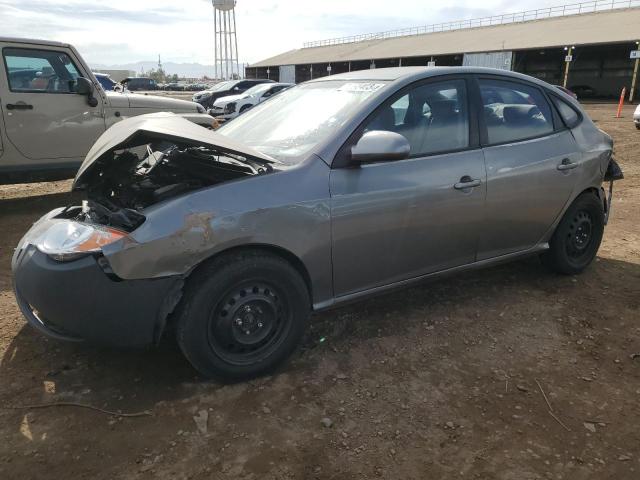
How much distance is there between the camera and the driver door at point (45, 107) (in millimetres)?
6160

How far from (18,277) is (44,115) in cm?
448

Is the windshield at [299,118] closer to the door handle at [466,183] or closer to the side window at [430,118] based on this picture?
the side window at [430,118]

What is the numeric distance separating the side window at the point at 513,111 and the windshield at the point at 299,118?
0.89 meters

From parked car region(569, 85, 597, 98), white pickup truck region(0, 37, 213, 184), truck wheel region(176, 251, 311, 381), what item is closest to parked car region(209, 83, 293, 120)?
white pickup truck region(0, 37, 213, 184)

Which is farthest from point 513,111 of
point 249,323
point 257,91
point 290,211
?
point 257,91

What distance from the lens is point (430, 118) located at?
3383 mm

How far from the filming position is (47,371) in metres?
2.95

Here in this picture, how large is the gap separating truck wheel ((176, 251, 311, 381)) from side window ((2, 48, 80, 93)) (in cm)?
517

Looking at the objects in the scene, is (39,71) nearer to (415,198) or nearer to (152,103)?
(152,103)

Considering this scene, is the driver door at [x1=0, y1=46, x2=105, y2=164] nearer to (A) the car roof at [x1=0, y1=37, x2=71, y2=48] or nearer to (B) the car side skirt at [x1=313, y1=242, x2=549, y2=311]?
(A) the car roof at [x1=0, y1=37, x2=71, y2=48]

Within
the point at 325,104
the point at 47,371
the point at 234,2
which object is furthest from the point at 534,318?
the point at 234,2

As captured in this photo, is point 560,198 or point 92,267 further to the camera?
point 560,198

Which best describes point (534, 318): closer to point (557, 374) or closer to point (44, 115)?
point (557, 374)

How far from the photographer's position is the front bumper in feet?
8.09
